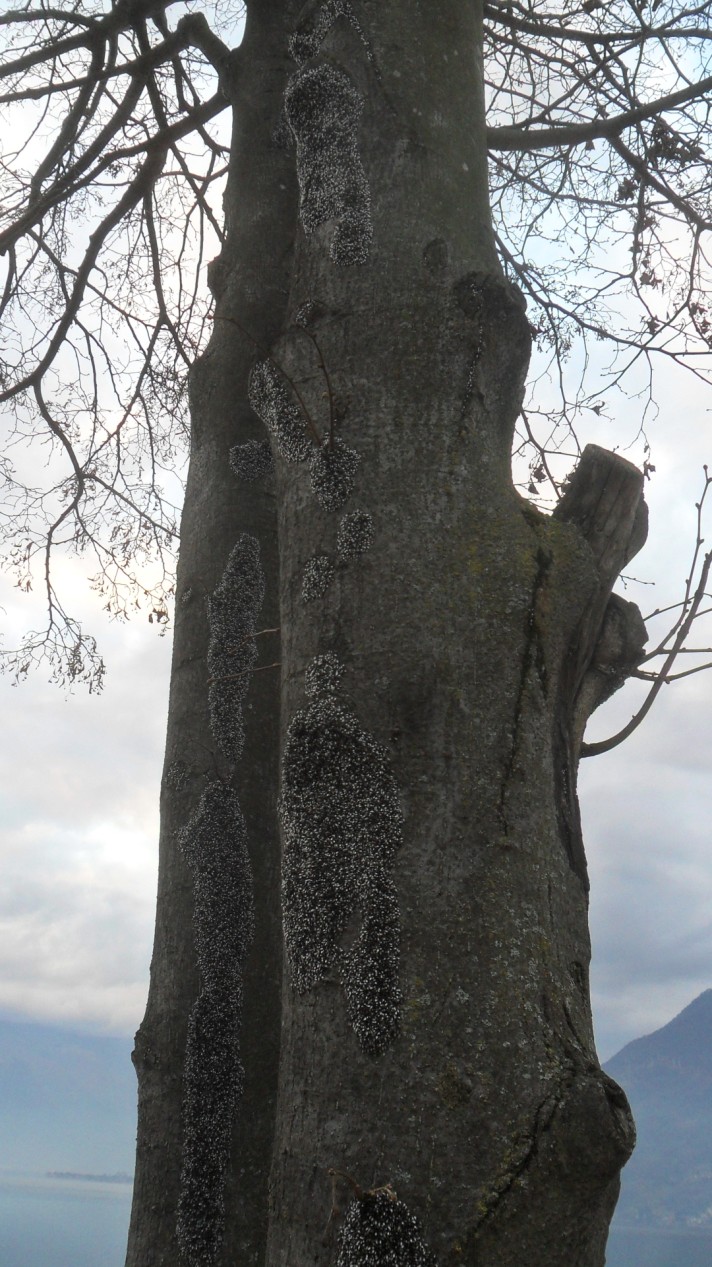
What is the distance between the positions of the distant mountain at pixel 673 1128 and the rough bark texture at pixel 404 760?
618ft

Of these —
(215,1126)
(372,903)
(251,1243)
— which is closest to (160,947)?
(215,1126)

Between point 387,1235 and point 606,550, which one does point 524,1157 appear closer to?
point 387,1235

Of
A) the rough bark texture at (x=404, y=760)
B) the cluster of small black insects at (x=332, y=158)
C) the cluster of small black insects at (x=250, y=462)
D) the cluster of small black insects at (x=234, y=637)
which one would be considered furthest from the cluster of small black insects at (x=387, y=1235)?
the cluster of small black insects at (x=250, y=462)

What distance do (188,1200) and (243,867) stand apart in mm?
657

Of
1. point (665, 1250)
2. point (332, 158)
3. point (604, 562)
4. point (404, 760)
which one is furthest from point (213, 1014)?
point (665, 1250)

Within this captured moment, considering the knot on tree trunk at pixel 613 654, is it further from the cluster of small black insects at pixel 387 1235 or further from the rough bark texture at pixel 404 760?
the cluster of small black insects at pixel 387 1235

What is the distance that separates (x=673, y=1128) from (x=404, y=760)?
22933cm

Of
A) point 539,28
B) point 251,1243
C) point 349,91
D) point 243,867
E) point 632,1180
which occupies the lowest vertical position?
point 632,1180

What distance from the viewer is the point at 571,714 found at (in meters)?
1.71

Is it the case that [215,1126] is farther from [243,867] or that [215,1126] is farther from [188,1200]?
[243,867]

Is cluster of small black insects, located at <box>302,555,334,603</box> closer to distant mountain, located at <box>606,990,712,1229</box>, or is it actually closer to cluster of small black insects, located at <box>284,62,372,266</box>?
cluster of small black insects, located at <box>284,62,372,266</box>

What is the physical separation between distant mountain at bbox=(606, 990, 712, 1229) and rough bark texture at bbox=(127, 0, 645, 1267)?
7415 inches

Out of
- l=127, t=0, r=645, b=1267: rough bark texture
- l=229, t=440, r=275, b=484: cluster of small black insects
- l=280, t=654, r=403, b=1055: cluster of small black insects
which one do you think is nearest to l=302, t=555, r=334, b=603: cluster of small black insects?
l=127, t=0, r=645, b=1267: rough bark texture

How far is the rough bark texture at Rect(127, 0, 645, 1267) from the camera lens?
1218 millimetres
